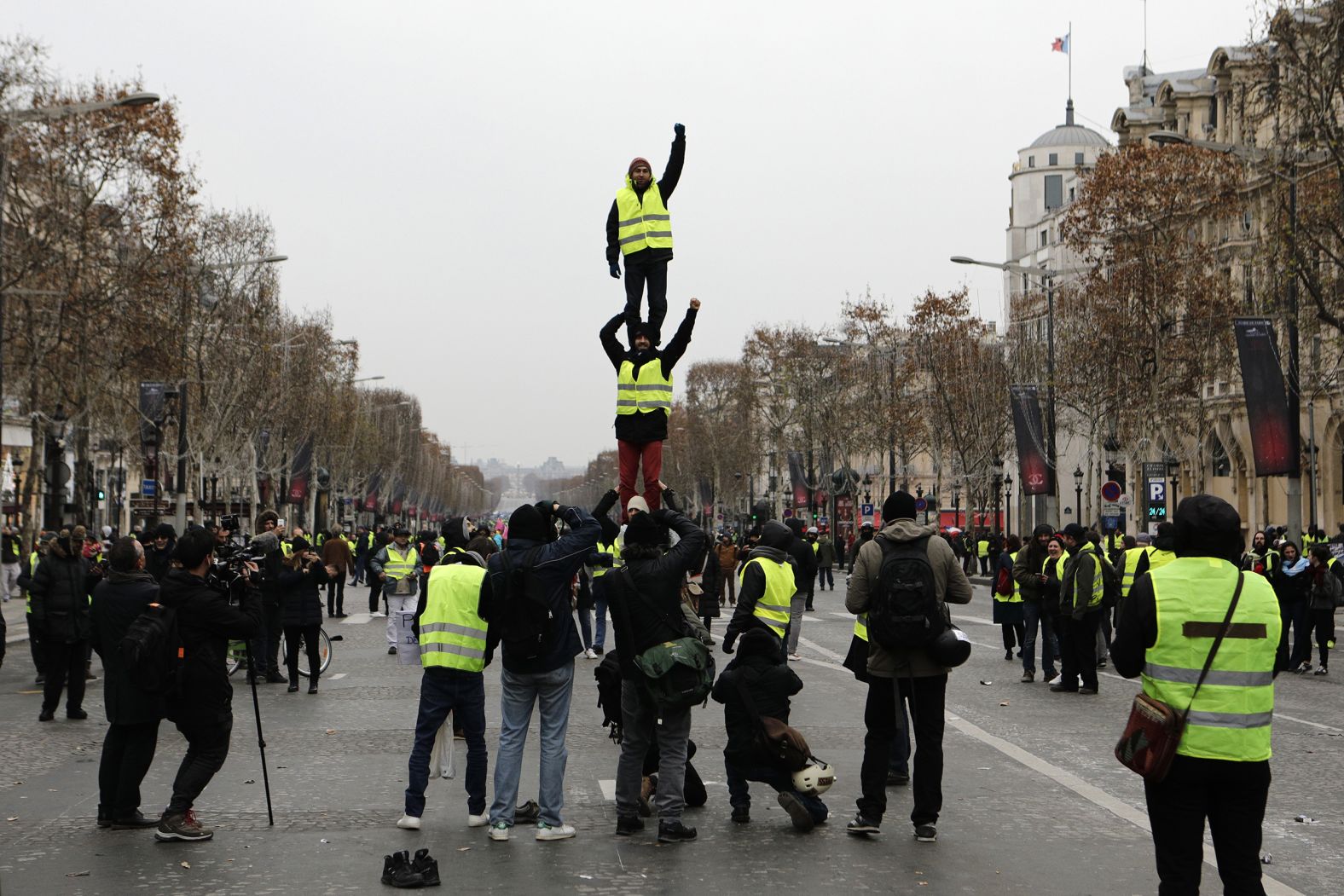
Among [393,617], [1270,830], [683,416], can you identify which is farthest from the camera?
[683,416]

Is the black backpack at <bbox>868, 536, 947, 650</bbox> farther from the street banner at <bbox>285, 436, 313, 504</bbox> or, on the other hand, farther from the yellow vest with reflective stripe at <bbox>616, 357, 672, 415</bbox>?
the street banner at <bbox>285, 436, 313, 504</bbox>

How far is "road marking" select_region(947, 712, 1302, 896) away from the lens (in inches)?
310

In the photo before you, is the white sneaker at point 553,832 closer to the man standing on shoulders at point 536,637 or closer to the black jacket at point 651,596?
the man standing on shoulders at point 536,637

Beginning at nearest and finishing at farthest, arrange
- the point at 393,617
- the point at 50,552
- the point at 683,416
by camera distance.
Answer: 1. the point at 50,552
2. the point at 393,617
3. the point at 683,416

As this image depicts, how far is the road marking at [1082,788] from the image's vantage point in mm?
7875

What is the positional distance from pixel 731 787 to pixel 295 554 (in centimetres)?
918

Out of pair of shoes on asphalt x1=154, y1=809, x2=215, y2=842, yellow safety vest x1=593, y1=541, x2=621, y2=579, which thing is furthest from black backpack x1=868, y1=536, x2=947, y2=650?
yellow safety vest x1=593, y1=541, x2=621, y2=579

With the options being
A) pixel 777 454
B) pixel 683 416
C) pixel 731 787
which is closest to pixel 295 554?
pixel 731 787

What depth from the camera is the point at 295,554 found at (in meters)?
17.5

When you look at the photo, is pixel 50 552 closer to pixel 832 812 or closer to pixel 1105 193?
pixel 832 812

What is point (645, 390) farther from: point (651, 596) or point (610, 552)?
point (610, 552)

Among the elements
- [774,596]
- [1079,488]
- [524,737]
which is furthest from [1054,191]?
[524,737]

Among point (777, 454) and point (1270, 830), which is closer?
point (1270, 830)

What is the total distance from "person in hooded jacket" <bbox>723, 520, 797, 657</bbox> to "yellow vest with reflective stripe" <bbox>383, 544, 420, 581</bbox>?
10604mm
